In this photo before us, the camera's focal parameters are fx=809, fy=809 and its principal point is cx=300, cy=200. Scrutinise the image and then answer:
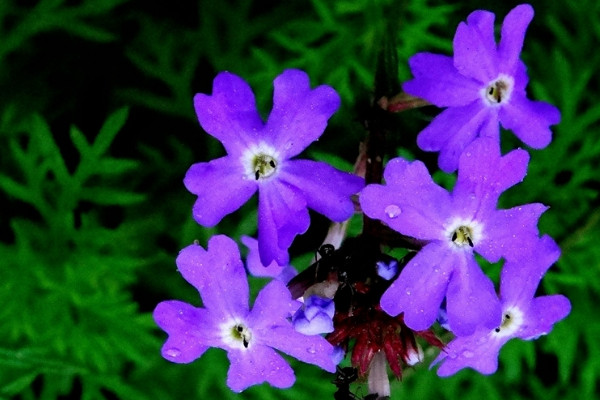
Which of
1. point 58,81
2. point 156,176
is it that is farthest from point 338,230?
point 58,81

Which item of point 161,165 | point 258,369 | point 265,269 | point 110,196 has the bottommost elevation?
point 258,369

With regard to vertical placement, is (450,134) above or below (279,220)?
above

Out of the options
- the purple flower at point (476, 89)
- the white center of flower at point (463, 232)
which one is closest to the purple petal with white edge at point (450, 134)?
the purple flower at point (476, 89)

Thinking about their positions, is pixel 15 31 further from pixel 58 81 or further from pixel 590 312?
pixel 590 312

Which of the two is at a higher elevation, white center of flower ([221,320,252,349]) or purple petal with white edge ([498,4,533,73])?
purple petal with white edge ([498,4,533,73])

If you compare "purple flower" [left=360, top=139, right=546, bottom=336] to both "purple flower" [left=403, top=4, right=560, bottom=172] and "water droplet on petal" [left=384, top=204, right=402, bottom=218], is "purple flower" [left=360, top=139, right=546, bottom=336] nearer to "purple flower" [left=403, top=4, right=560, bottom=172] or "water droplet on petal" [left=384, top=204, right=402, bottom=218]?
"water droplet on petal" [left=384, top=204, right=402, bottom=218]

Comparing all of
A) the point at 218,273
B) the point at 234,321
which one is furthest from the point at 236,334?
the point at 218,273

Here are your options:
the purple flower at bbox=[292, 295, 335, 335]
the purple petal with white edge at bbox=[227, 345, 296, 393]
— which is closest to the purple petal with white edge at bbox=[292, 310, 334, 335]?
the purple flower at bbox=[292, 295, 335, 335]

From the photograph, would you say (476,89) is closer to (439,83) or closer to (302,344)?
(439,83)
